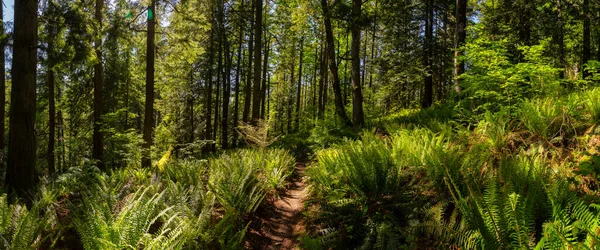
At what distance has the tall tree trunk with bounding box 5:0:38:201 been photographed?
5.68m

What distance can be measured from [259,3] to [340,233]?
1156 cm

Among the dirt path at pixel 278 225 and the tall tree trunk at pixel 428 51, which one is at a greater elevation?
the tall tree trunk at pixel 428 51

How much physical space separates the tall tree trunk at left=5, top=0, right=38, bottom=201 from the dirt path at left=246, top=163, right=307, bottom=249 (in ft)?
14.5

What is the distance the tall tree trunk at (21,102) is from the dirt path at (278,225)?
443cm

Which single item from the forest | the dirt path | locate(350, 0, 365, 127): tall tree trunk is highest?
locate(350, 0, 365, 127): tall tree trunk

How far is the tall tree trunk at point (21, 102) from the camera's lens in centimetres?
568

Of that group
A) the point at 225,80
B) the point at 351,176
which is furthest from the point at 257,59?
the point at 351,176

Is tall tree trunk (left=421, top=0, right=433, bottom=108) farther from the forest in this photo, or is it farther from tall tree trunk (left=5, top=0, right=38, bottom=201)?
tall tree trunk (left=5, top=0, right=38, bottom=201)

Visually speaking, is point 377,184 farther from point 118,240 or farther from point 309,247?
point 118,240

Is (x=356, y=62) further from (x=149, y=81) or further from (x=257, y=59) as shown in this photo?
(x=149, y=81)

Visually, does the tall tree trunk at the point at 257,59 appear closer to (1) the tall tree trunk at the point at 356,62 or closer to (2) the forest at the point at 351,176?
(2) the forest at the point at 351,176

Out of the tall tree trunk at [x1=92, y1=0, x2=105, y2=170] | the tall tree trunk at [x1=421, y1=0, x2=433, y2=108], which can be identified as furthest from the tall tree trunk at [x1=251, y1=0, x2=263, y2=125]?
the tall tree trunk at [x1=421, y1=0, x2=433, y2=108]

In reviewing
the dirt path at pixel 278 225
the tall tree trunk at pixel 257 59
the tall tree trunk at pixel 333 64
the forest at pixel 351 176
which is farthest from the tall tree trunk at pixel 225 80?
the dirt path at pixel 278 225

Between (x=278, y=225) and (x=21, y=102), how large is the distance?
17.1 feet
